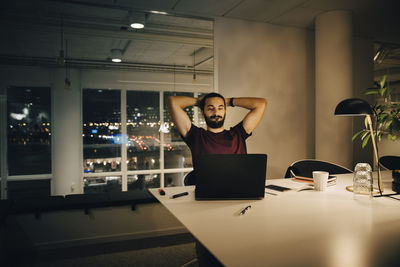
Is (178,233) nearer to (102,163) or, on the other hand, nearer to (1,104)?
(102,163)

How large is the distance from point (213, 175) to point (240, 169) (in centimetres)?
16

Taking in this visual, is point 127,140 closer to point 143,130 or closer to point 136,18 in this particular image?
point 143,130

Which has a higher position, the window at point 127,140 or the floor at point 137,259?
the window at point 127,140

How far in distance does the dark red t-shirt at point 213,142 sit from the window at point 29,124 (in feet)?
17.9

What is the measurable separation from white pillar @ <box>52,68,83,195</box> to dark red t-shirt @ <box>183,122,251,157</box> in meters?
4.92

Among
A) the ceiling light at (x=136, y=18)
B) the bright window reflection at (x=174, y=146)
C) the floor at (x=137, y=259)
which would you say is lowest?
the floor at (x=137, y=259)

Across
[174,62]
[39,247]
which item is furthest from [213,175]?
[174,62]

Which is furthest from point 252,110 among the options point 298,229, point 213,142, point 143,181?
point 143,181

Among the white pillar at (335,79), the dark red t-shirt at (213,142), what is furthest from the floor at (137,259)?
the white pillar at (335,79)

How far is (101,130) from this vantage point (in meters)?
7.62

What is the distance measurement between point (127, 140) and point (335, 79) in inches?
204

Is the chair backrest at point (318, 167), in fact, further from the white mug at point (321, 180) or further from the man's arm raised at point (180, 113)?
the man's arm raised at point (180, 113)

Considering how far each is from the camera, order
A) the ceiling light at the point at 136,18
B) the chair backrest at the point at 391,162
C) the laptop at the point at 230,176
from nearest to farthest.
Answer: the laptop at the point at 230,176 → the chair backrest at the point at 391,162 → the ceiling light at the point at 136,18

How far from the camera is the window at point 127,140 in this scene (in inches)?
285
